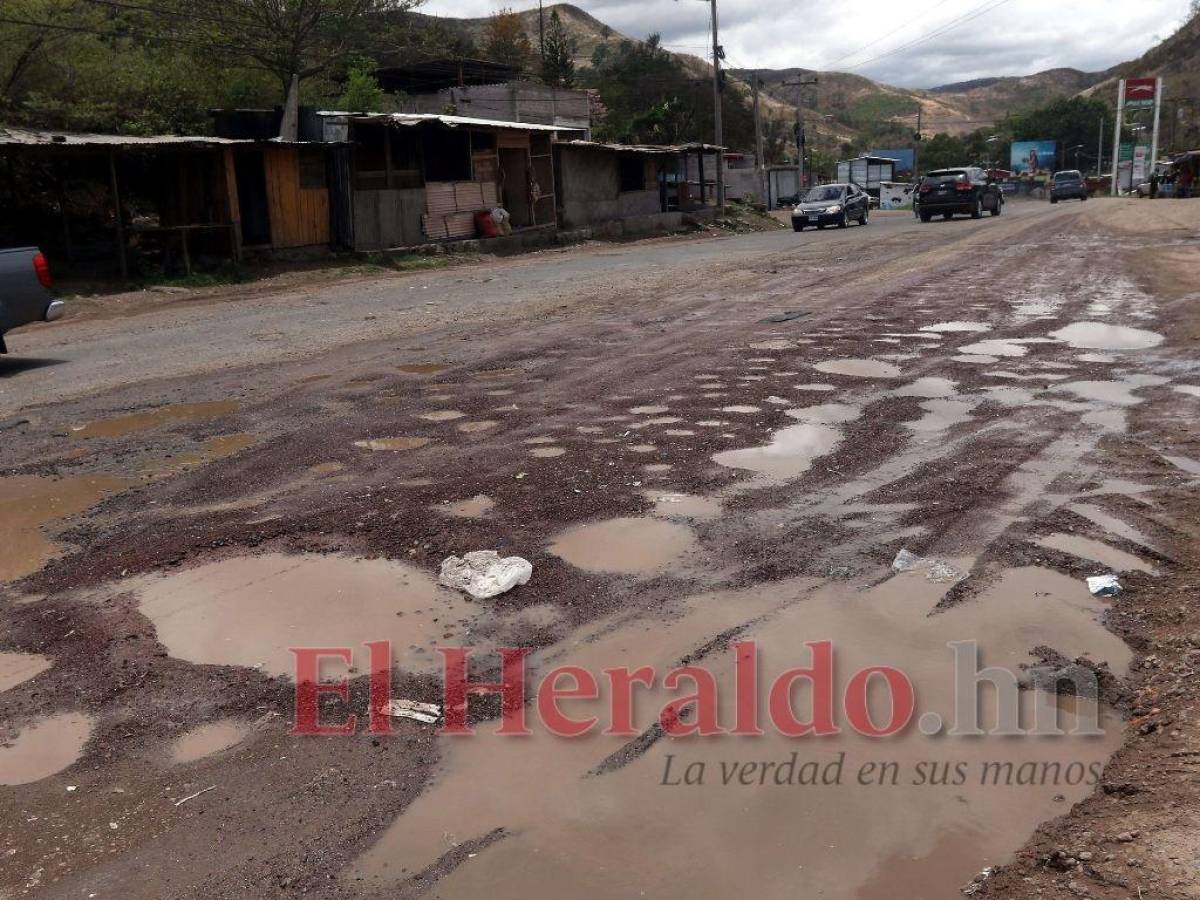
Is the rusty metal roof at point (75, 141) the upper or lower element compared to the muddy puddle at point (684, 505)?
upper

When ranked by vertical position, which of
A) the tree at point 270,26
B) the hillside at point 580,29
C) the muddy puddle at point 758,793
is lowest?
the muddy puddle at point 758,793

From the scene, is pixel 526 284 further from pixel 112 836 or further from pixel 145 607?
pixel 112 836

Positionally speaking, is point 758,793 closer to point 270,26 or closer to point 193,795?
point 193,795

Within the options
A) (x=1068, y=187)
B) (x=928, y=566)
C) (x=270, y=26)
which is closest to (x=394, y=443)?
(x=928, y=566)

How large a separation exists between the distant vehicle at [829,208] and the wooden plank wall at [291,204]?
1509 centimetres

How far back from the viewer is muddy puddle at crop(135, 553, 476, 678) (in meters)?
4.02

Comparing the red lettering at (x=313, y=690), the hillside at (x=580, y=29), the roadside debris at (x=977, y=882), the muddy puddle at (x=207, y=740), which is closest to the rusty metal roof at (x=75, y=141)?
the red lettering at (x=313, y=690)

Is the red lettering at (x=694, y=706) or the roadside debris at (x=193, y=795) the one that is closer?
the roadside debris at (x=193, y=795)

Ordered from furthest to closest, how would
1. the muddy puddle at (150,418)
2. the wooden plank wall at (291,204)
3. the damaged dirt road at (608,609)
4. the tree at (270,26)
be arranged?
the tree at (270,26) → the wooden plank wall at (291,204) → the muddy puddle at (150,418) → the damaged dirt road at (608,609)

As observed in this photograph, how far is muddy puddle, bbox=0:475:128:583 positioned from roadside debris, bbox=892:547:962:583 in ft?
13.3

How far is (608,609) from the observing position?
4.26 m

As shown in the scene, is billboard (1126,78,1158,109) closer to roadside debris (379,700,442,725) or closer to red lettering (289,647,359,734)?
red lettering (289,647,359,734)

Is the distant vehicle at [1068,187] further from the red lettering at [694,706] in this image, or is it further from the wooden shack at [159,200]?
the red lettering at [694,706]

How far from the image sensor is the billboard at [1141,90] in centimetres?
7356
